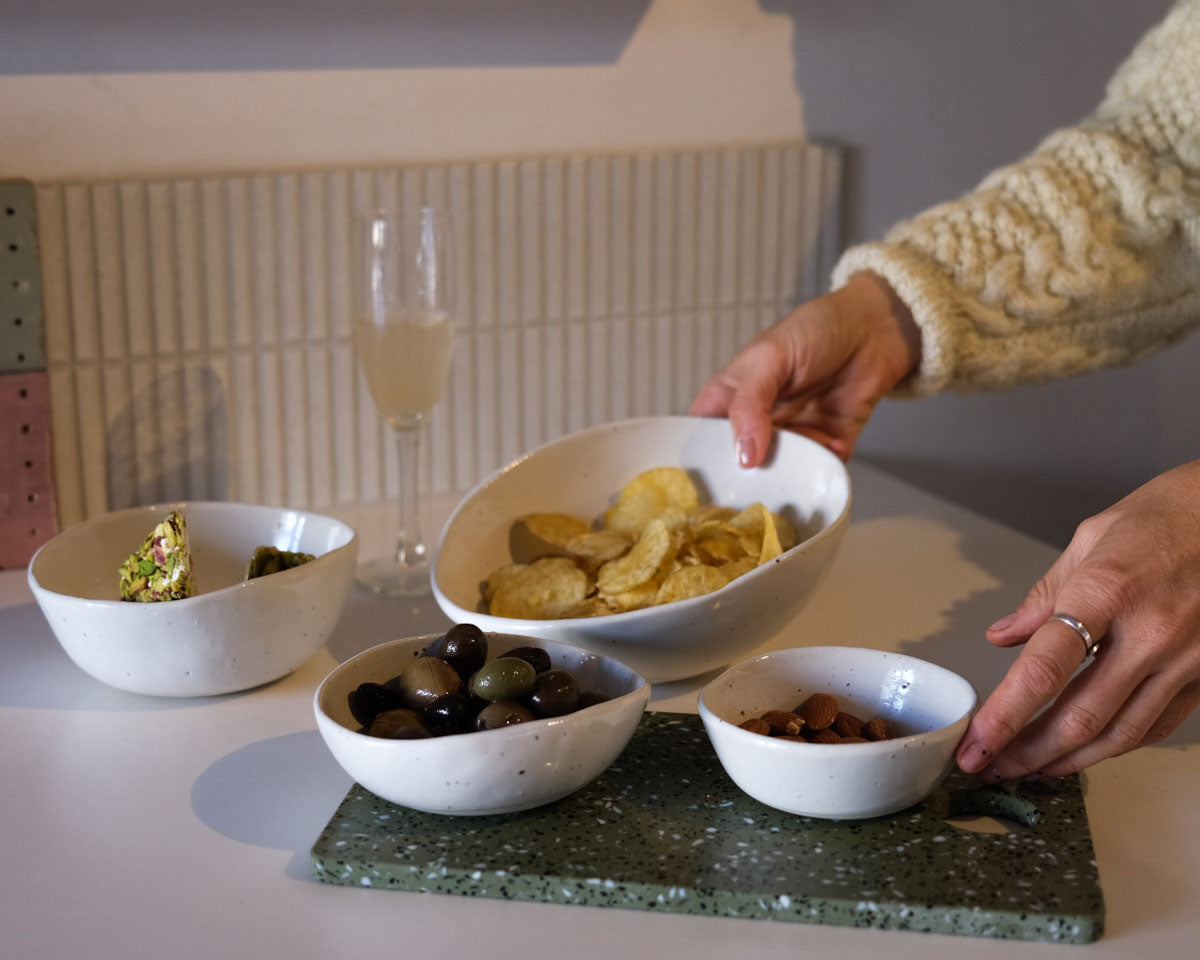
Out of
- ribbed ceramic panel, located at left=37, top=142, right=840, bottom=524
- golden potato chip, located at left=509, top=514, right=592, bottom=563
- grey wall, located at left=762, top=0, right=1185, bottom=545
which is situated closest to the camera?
golden potato chip, located at left=509, top=514, right=592, bottom=563

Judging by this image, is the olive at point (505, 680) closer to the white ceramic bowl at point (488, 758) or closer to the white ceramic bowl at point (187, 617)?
the white ceramic bowl at point (488, 758)

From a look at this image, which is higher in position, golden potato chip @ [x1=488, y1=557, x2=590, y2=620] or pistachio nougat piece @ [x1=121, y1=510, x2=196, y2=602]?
pistachio nougat piece @ [x1=121, y1=510, x2=196, y2=602]

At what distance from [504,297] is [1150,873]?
1.01m

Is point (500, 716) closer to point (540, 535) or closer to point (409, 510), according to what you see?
point (540, 535)

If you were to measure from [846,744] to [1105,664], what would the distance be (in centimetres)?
18

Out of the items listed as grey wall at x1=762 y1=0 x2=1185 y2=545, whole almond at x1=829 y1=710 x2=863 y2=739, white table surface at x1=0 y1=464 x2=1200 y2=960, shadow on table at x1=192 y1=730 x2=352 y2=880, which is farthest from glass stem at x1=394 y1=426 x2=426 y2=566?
grey wall at x1=762 y1=0 x2=1185 y2=545

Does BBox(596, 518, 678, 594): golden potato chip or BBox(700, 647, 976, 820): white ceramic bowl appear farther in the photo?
BBox(596, 518, 678, 594): golden potato chip

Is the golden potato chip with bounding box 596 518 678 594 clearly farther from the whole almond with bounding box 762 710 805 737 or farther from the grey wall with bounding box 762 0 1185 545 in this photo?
the grey wall with bounding box 762 0 1185 545

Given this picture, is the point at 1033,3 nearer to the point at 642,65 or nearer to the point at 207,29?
the point at 642,65

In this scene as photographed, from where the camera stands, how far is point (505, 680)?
778 mm

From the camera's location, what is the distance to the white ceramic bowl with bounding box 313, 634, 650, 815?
74 centimetres

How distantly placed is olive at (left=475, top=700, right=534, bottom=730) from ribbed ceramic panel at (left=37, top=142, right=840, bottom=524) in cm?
67

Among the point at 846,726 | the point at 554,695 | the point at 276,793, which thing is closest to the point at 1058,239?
the point at 846,726

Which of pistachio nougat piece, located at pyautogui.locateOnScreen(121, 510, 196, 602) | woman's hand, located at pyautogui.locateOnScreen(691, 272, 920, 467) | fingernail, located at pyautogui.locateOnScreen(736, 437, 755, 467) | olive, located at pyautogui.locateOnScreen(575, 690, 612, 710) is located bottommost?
olive, located at pyautogui.locateOnScreen(575, 690, 612, 710)
